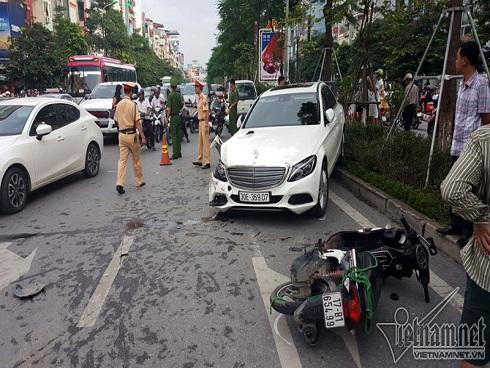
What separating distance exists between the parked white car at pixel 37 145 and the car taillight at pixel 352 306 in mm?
5542

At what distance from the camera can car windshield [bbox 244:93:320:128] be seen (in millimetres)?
7234

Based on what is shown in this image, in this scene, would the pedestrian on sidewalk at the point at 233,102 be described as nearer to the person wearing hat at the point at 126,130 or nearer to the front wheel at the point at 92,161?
the front wheel at the point at 92,161

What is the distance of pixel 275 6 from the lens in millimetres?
27078

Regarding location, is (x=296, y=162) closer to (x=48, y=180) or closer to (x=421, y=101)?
(x=48, y=180)

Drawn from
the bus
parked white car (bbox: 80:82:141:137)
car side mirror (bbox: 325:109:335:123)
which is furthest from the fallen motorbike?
the bus

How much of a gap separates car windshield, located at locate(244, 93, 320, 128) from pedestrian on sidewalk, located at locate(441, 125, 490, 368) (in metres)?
5.13

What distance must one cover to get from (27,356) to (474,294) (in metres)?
2.92

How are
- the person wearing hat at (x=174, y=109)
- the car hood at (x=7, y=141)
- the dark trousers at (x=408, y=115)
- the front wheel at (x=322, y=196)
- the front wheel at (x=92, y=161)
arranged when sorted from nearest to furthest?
the front wheel at (x=322, y=196), the car hood at (x=7, y=141), the front wheel at (x=92, y=161), the person wearing hat at (x=174, y=109), the dark trousers at (x=408, y=115)

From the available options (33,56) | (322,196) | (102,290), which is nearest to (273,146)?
(322,196)

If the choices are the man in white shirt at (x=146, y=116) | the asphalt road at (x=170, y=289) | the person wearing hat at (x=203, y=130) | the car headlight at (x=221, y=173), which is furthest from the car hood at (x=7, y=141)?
the man in white shirt at (x=146, y=116)

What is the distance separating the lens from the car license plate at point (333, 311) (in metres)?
2.98

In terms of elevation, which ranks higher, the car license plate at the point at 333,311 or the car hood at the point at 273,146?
the car hood at the point at 273,146

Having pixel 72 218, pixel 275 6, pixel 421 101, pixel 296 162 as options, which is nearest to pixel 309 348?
pixel 296 162

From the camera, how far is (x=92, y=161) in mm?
9602
